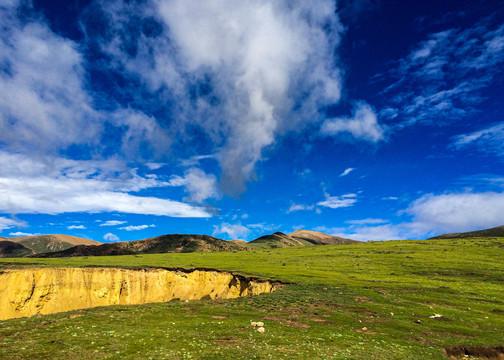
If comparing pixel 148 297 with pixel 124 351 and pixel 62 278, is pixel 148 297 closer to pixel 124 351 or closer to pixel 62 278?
pixel 62 278

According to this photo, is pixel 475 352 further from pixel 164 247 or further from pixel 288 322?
pixel 164 247

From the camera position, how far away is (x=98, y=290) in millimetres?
62438

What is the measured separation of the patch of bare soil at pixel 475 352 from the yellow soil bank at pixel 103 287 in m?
36.2

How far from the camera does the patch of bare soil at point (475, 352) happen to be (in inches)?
931

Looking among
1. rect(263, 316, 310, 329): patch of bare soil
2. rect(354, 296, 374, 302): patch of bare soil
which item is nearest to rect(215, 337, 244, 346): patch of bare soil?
rect(263, 316, 310, 329): patch of bare soil

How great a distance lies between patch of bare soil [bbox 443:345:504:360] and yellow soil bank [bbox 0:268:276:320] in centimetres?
3623

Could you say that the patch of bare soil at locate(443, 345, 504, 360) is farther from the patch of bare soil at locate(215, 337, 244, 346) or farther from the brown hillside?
the brown hillside

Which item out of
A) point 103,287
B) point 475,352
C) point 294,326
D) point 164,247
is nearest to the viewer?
point 475,352

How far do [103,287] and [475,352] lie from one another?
7182 centimetres

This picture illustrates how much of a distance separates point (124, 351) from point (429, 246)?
388ft

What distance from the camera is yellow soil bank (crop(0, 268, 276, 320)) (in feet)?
178

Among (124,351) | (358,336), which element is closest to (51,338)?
(124,351)

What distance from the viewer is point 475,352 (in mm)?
24000

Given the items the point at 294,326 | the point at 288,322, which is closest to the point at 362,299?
the point at 288,322
